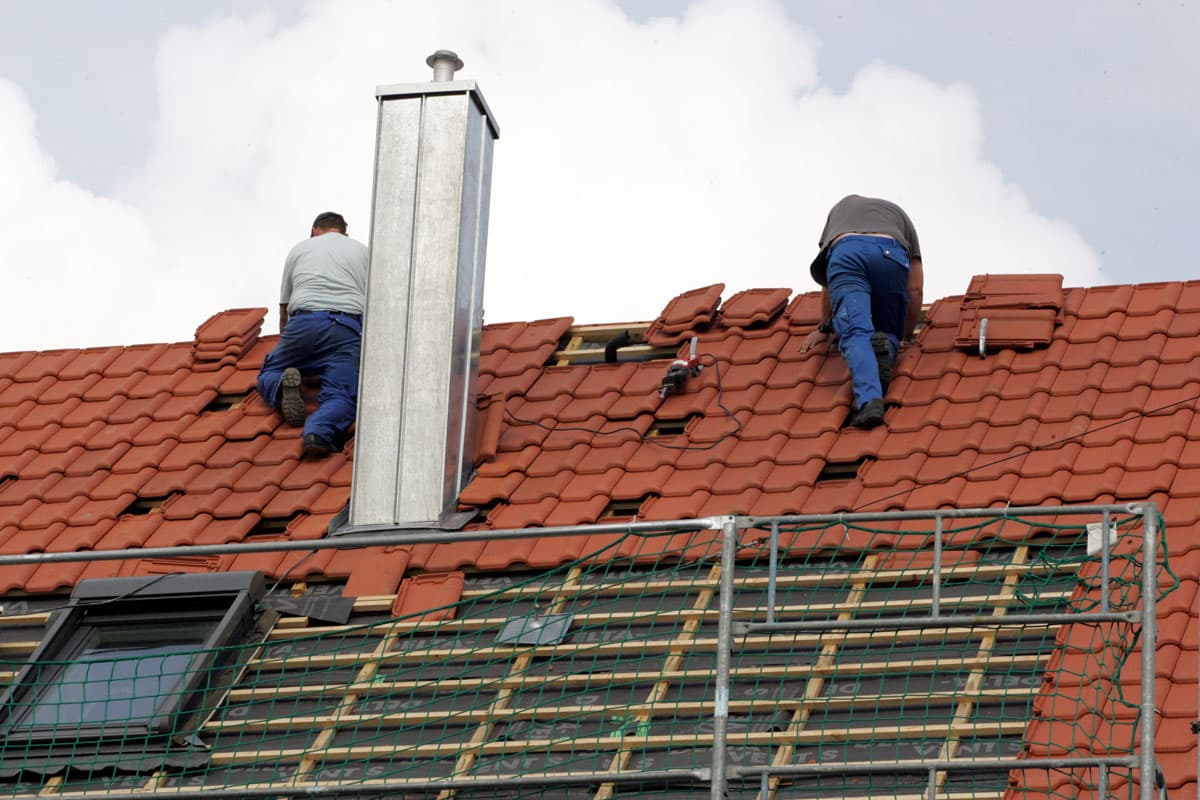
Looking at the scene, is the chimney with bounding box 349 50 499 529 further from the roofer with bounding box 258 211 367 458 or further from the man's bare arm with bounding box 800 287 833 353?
the man's bare arm with bounding box 800 287 833 353

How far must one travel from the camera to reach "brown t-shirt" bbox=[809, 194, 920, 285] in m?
11.1

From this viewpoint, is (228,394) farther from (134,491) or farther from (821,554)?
(821,554)

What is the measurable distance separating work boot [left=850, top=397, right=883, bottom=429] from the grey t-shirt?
276cm

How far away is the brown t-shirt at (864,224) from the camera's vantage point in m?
11.1

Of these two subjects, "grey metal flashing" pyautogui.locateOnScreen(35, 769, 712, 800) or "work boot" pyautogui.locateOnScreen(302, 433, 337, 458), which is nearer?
"grey metal flashing" pyautogui.locateOnScreen(35, 769, 712, 800)

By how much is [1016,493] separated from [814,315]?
244cm

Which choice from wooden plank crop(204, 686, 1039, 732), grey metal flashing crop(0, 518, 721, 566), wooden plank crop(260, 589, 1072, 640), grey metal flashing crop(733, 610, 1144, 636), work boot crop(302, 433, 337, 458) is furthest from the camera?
work boot crop(302, 433, 337, 458)

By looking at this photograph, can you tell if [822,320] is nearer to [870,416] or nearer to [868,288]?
[868,288]

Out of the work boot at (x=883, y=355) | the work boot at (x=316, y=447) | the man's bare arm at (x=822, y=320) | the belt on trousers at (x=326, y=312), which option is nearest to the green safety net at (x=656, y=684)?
the work boot at (x=883, y=355)

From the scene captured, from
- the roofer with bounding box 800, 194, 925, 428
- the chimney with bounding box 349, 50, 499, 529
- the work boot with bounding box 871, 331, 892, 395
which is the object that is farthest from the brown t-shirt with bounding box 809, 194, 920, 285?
the chimney with bounding box 349, 50, 499, 529

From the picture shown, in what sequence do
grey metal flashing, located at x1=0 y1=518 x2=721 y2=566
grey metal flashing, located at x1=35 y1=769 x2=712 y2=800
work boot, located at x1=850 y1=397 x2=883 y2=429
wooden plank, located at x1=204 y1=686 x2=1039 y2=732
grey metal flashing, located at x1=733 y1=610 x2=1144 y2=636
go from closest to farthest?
grey metal flashing, located at x1=733 y1=610 x2=1144 y2=636, grey metal flashing, located at x1=35 y1=769 x2=712 y2=800, grey metal flashing, located at x1=0 y1=518 x2=721 y2=566, wooden plank, located at x1=204 y1=686 x2=1039 y2=732, work boot, located at x1=850 y1=397 x2=883 y2=429

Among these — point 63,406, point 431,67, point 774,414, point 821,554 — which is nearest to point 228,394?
point 63,406

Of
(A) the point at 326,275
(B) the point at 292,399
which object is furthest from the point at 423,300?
(B) the point at 292,399

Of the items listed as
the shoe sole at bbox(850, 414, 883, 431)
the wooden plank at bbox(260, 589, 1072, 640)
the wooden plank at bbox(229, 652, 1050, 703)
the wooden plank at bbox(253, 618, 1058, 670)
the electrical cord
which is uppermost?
the electrical cord
